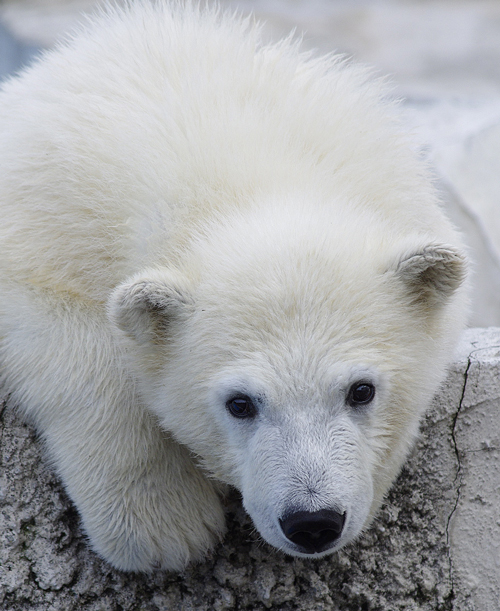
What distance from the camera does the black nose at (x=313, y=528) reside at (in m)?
2.34

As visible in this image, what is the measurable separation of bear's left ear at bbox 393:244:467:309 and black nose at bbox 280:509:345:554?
0.81m

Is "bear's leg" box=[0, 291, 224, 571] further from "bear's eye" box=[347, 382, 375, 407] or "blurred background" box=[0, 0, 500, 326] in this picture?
"blurred background" box=[0, 0, 500, 326]

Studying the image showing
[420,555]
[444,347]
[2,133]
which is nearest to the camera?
[444,347]

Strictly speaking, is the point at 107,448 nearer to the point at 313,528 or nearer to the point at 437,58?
the point at 313,528

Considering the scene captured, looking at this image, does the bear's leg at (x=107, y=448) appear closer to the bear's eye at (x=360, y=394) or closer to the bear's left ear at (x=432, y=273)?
the bear's eye at (x=360, y=394)

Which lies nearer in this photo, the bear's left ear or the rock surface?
the bear's left ear

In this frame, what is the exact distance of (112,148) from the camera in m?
3.02

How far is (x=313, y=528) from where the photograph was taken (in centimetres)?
236

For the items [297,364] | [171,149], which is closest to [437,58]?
[171,149]

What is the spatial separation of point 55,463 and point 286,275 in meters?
1.23

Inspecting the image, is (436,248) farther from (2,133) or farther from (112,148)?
(2,133)

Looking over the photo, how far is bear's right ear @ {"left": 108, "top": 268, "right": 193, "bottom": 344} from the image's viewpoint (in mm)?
2547

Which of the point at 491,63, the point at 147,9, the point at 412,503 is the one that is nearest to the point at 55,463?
the point at 412,503

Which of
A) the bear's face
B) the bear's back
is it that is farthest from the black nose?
the bear's back
